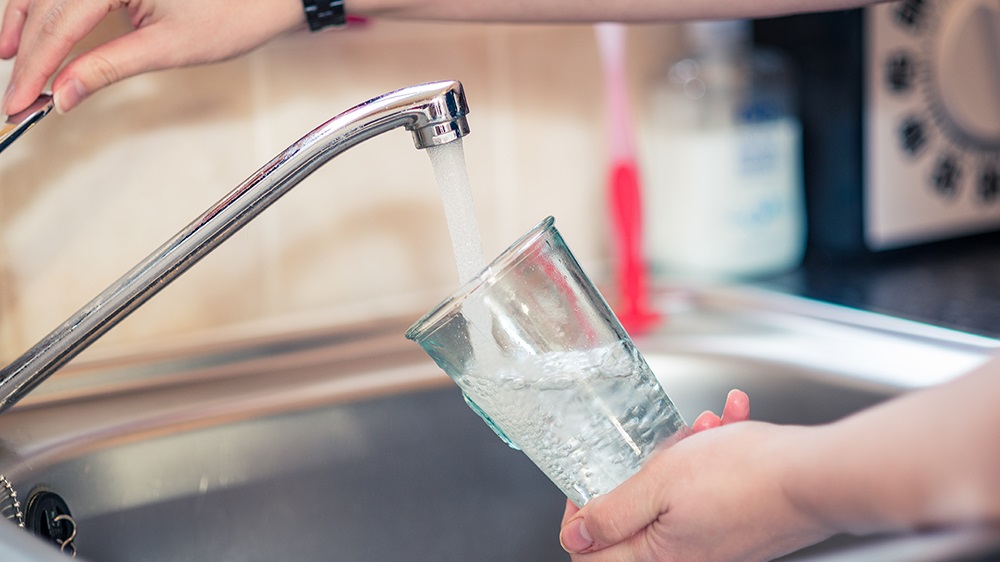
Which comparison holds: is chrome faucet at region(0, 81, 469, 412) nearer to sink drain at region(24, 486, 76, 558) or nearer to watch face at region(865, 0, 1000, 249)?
sink drain at region(24, 486, 76, 558)

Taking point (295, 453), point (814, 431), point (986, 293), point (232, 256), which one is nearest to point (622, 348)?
point (814, 431)

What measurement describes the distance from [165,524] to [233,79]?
31cm

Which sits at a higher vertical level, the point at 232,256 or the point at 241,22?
the point at 241,22

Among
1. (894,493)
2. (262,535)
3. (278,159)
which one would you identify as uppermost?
(278,159)

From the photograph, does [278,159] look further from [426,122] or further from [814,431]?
[814,431]

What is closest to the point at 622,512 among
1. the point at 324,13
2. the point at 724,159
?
the point at 324,13

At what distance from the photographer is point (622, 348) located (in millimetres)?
462

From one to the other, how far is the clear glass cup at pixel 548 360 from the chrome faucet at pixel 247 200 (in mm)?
87

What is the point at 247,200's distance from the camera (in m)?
0.51

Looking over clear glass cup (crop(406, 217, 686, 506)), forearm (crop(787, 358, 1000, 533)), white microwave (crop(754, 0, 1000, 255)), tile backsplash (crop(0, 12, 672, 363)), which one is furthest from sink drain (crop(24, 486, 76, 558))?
white microwave (crop(754, 0, 1000, 255))

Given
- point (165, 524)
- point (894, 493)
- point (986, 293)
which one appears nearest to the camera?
point (894, 493)

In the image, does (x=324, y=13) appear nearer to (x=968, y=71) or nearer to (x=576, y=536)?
(x=576, y=536)

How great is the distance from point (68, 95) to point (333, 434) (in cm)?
27

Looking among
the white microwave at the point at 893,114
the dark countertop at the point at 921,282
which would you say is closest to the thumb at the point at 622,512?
the dark countertop at the point at 921,282
